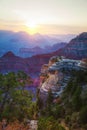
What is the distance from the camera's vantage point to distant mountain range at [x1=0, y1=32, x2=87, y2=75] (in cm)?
4550

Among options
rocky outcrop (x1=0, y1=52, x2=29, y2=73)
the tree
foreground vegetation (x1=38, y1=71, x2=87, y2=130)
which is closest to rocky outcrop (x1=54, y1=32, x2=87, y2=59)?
rocky outcrop (x1=0, y1=52, x2=29, y2=73)

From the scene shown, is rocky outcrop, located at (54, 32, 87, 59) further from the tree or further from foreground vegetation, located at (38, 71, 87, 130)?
the tree

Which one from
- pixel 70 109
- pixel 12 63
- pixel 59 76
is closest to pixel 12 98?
pixel 70 109

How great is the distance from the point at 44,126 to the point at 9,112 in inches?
137

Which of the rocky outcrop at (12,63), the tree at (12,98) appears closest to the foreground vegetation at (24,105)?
the tree at (12,98)

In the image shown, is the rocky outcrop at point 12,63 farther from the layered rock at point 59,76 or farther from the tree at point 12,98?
the tree at point 12,98

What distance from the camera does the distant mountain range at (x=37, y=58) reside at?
45.5 meters

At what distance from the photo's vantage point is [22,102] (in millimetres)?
13016

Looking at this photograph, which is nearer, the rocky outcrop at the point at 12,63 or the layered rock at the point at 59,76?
the layered rock at the point at 59,76

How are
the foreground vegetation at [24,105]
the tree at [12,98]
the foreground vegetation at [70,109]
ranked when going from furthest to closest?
1. the tree at [12,98]
2. the foreground vegetation at [24,105]
3. the foreground vegetation at [70,109]

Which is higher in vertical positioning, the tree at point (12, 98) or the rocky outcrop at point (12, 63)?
the tree at point (12, 98)

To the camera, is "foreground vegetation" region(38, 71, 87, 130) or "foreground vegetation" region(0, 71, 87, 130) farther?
"foreground vegetation" region(0, 71, 87, 130)

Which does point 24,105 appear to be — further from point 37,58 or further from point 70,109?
point 37,58

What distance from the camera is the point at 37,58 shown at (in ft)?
161
